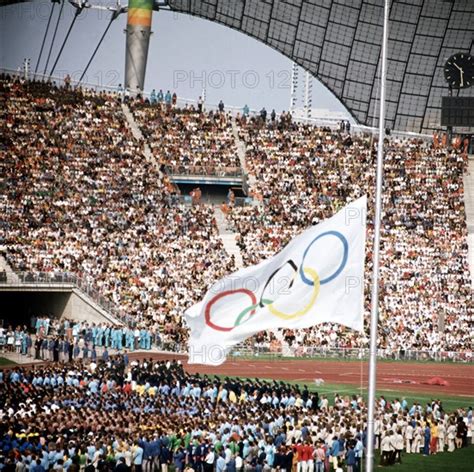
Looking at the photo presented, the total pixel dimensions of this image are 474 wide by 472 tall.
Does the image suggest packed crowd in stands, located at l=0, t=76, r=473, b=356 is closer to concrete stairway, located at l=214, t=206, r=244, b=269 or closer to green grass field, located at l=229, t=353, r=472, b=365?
concrete stairway, located at l=214, t=206, r=244, b=269

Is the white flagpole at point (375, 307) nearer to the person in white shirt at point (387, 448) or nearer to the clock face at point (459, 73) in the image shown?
the person in white shirt at point (387, 448)

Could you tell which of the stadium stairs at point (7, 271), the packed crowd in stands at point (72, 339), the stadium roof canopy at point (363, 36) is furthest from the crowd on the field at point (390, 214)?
the stadium roof canopy at point (363, 36)

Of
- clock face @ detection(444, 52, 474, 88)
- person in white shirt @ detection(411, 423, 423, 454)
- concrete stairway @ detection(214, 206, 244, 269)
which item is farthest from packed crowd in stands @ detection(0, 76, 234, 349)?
person in white shirt @ detection(411, 423, 423, 454)

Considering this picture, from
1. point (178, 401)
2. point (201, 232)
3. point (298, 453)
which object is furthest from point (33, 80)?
point (298, 453)

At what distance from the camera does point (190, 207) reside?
52562 millimetres

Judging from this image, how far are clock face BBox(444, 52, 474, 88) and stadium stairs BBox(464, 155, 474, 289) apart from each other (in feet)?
12.1

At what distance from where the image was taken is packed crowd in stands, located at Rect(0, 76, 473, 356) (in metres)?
45.0

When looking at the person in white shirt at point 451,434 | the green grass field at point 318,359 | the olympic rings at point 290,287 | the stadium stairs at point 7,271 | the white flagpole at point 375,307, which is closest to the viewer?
the white flagpole at point 375,307

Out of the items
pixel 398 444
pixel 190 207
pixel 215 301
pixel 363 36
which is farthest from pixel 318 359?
pixel 363 36

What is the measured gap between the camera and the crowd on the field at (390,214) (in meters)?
44.9

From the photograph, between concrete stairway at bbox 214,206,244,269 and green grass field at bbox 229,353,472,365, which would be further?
concrete stairway at bbox 214,206,244,269

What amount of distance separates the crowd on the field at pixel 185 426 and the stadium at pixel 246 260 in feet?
0.23

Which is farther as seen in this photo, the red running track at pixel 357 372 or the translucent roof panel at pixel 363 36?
the translucent roof panel at pixel 363 36

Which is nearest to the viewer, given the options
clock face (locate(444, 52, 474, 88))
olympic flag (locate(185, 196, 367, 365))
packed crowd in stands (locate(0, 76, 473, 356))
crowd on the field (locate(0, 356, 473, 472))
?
olympic flag (locate(185, 196, 367, 365))
